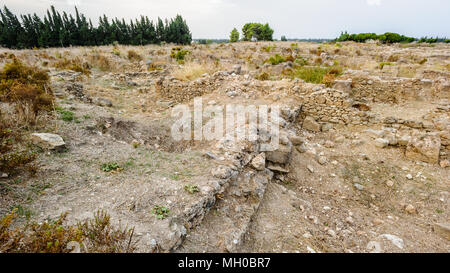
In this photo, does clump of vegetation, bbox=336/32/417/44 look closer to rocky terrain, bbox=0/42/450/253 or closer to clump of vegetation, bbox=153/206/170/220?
rocky terrain, bbox=0/42/450/253

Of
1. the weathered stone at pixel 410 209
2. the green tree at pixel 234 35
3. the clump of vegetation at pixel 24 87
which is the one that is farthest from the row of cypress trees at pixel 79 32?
the weathered stone at pixel 410 209

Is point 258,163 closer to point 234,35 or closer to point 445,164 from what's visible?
point 445,164

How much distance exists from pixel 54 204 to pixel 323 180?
5.37 metres

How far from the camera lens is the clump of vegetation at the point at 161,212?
265cm

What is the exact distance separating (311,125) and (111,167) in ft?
21.6

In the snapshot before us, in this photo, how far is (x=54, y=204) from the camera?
8.51ft

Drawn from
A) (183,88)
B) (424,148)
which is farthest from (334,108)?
(183,88)

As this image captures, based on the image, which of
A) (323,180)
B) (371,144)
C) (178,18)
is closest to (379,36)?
(178,18)

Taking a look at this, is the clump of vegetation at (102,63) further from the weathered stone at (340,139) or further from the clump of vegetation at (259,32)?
the clump of vegetation at (259,32)

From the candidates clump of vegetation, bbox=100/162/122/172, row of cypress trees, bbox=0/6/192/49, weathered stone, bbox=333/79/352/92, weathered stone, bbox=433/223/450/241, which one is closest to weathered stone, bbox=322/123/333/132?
weathered stone, bbox=333/79/352/92

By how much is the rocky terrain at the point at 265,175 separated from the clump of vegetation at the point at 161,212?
0.06ft

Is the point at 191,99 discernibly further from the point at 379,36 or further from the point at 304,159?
the point at 379,36

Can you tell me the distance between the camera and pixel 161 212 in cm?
273

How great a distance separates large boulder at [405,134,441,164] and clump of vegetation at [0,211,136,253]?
725 cm
